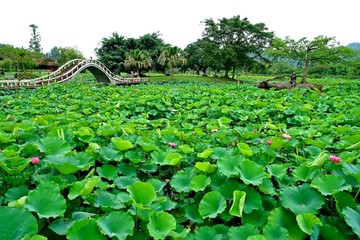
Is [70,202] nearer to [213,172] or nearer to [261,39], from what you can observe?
[213,172]

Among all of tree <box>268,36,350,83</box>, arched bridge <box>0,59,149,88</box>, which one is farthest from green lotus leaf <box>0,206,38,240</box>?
tree <box>268,36,350,83</box>

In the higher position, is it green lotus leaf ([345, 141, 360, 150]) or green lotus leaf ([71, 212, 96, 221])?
green lotus leaf ([345, 141, 360, 150])

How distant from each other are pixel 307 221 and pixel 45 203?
116 cm

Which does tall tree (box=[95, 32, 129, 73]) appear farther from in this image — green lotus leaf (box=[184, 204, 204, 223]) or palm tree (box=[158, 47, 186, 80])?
green lotus leaf (box=[184, 204, 204, 223])

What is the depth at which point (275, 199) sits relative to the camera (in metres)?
1.63

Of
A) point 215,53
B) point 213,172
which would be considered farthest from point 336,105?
point 215,53

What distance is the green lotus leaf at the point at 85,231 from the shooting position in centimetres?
111

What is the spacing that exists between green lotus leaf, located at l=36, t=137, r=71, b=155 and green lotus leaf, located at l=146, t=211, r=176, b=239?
0.93 meters

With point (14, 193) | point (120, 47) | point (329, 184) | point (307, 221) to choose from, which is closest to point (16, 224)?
point (14, 193)

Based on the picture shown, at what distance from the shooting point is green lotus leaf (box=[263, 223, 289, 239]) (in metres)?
1.20

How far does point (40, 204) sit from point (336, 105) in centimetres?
505

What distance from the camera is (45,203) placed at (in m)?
1.24

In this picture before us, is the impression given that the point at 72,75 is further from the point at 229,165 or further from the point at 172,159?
the point at 229,165

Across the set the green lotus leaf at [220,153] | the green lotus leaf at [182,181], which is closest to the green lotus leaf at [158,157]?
the green lotus leaf at [182,181]
